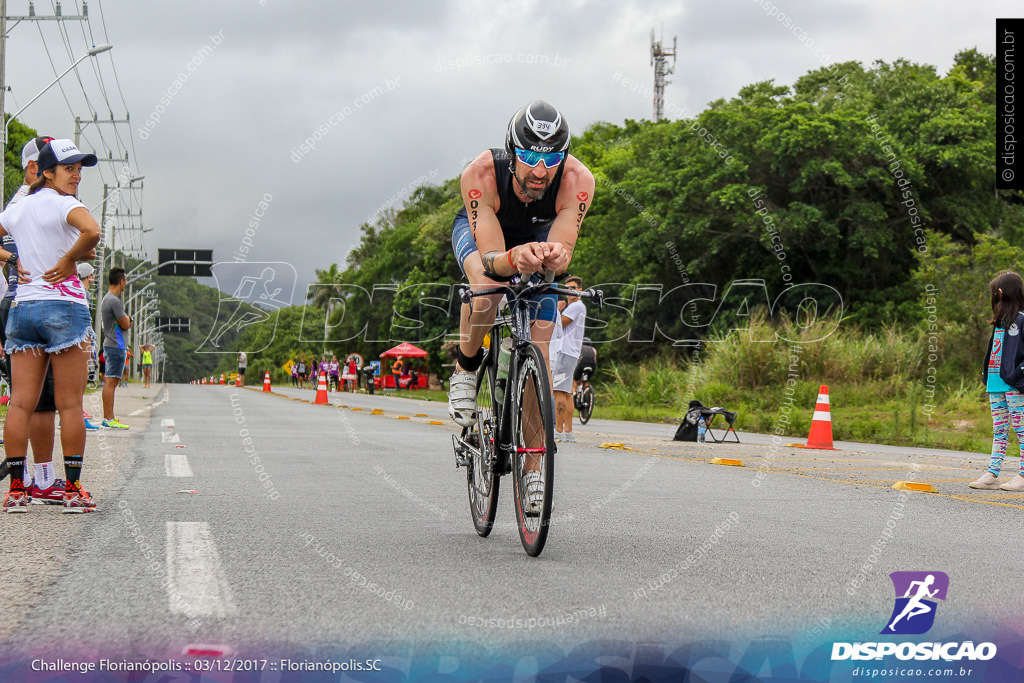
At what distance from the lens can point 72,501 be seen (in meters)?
5.81

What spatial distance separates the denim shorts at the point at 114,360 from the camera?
13.0m

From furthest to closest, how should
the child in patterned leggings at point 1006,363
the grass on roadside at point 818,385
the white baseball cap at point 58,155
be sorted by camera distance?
the grass on roadside at point 818,385 → the child in patterned leggings at point 1006,363 → the white baseball cap at point 58,155

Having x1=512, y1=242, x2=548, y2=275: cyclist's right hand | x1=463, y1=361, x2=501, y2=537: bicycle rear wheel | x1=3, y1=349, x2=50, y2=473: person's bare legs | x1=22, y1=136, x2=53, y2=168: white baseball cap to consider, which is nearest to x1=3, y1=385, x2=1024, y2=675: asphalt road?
x1=463, y1=361, x2=501, y2=537: bicycle rear wheel

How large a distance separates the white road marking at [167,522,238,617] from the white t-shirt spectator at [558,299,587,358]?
8390 mm

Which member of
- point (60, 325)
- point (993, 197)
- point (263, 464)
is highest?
point (993, 197)

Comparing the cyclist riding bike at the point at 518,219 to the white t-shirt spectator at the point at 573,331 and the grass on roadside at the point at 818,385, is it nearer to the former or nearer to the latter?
the white t-shirt spectator at the point at 573,331

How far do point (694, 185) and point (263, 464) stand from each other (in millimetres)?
25524

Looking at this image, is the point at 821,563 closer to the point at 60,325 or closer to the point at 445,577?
the point at 445,577

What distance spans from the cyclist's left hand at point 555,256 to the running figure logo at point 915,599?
6.31 ft

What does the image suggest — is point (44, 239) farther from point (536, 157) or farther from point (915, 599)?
point (915, 599)

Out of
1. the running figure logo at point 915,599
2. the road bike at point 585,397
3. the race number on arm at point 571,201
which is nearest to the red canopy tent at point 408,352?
the road bike at point 585,397

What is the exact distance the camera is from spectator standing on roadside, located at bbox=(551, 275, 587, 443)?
43.3 feet

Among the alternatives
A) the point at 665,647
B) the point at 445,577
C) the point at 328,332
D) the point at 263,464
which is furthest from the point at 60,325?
the point at 328,332

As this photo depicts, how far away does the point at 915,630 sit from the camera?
3496 mm
